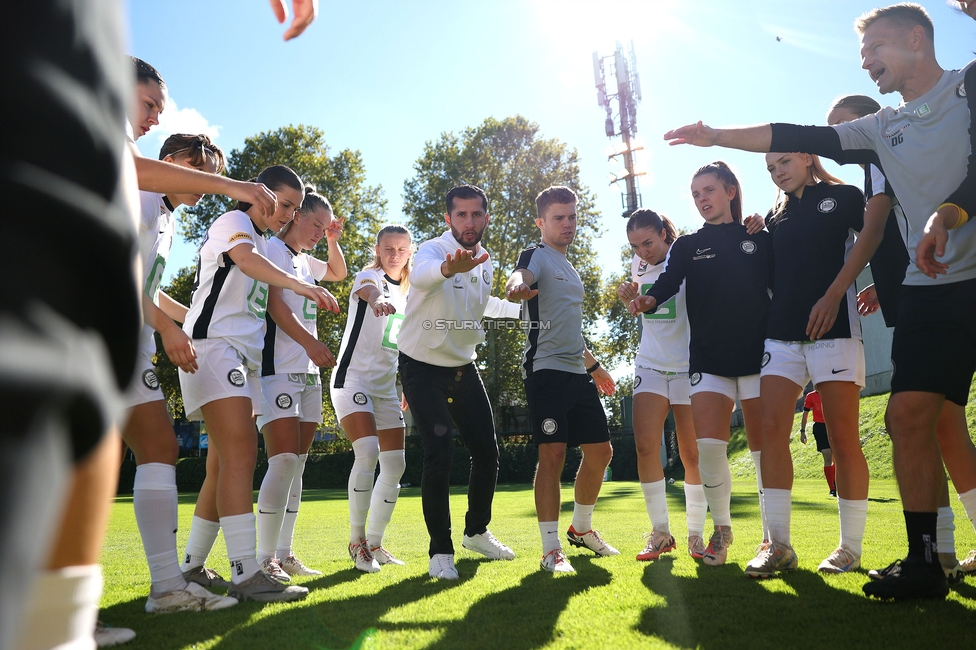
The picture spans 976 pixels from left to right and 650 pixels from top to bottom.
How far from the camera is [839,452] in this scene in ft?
14.1

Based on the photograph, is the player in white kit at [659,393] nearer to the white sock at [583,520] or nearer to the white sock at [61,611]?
the white sock at [583,520]

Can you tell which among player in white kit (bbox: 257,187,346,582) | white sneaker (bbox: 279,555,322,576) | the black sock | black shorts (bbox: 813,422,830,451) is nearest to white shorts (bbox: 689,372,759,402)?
the black sock

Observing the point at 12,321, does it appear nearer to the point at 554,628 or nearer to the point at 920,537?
the point at 554,628

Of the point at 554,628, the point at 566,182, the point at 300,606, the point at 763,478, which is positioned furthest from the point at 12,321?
the point at 566,182

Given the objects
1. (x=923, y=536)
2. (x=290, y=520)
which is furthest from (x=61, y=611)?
(x=290, y=520)

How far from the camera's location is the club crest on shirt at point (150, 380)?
3.62 meters

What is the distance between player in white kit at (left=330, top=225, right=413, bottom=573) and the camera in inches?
229

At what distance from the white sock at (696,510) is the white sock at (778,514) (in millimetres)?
1031

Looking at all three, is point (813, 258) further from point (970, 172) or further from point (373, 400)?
point (373, 400)

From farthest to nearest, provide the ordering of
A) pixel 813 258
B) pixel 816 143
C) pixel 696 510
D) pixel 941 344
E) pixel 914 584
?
1. pixel 696 510
2. pixel 813 258
3. pixel 816 143
4. pixel 941 344
5. pixel 914 584

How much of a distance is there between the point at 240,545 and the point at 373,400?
7.91 feet

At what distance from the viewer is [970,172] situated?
339cm

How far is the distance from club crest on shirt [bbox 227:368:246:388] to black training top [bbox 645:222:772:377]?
2757 mm

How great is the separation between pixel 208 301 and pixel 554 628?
275 centimetres
